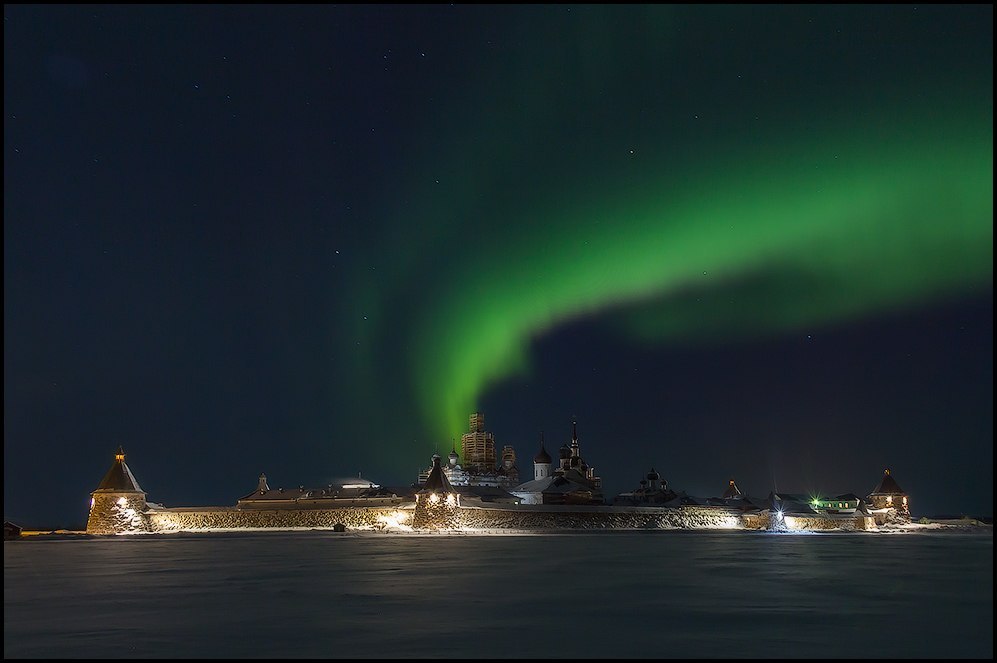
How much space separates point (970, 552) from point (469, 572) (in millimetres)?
28835

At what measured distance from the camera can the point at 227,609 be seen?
17.1 m

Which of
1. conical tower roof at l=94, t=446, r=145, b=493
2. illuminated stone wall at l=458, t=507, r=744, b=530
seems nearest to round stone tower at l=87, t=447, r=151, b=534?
conical tower roof at l=94, t=446, r=145, b=493

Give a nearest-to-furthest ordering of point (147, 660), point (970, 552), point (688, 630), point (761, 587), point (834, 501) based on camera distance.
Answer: point (147, 660)
point (688, 630)
point (761, 587)
point (970, 552)
point (834, 501)

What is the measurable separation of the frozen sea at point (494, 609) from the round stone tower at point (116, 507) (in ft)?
124

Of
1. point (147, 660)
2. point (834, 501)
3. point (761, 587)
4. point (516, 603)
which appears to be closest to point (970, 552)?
point (761, 587)

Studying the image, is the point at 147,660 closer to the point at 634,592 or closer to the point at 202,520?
the point at 634,592

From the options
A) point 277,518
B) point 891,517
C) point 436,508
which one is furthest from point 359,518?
point 891,517

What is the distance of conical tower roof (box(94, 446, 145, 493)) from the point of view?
66.8 meters

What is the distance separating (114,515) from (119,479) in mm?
2822

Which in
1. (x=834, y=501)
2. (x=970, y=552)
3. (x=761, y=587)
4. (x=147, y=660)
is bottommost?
(x=834, y=501)

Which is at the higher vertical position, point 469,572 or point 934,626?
point 934,626

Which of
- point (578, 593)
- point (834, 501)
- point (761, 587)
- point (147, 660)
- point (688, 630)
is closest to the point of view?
point (147, 660)

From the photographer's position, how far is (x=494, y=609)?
16.9 m

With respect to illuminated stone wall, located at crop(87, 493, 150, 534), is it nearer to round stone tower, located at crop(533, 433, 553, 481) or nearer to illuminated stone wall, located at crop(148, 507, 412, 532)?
illuminated stone wall, located at crop(148, 507, 412, 532)
